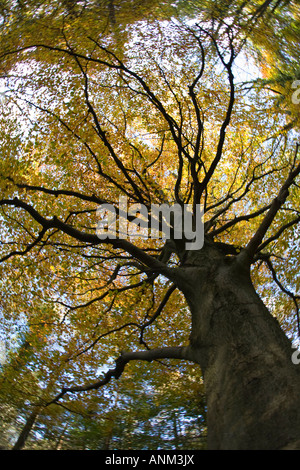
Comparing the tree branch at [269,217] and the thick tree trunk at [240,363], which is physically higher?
the tree branch at [269,217]

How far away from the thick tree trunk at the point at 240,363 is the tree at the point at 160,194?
13 millimetres

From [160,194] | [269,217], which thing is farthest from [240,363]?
[160,194]

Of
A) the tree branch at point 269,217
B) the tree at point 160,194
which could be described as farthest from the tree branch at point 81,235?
the tree branch at point 269,217

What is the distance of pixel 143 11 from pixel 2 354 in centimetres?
1110

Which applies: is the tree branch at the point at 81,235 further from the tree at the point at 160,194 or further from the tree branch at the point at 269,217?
the tree branch at the point at 269,217

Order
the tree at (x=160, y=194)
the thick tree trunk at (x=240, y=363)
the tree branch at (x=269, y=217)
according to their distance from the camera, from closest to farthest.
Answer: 1. the thick tree trunk at (x=240, y=363)
2. the tree at (x=160, y=194)
3. the tree branch at (x=269, y=217)

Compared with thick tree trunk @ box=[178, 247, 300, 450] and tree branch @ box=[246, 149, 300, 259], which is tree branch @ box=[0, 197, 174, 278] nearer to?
thick tree trunk @ box=[178, 247, 300, 450]

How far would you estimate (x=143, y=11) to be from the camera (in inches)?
261

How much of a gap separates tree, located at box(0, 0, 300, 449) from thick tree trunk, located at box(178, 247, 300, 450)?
13 millimetres

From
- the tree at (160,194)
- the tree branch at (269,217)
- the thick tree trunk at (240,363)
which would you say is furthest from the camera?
the tree branch at (269,217)

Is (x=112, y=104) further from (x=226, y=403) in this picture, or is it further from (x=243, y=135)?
(x=226, y=403)

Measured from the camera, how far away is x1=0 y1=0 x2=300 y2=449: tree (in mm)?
3092

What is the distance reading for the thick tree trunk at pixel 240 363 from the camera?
2320 millimetres

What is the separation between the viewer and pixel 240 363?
9.39 feet
